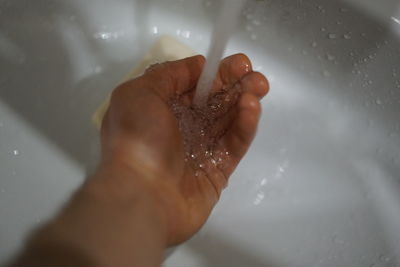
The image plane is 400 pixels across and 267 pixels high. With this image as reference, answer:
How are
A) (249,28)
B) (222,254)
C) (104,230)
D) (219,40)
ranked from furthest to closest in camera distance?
(249,28) < (222,254) < (219,40) < (104,230)

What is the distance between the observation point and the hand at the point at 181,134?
549mm

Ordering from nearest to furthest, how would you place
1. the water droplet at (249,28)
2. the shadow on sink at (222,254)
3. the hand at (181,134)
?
the hand at (181,134) → the shadow on sink at (222,254) → the water droplet at (249,28)

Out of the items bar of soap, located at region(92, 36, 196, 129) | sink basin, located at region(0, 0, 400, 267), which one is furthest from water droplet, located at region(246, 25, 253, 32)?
bar of soap, located at region(92, 36, 196, 129)

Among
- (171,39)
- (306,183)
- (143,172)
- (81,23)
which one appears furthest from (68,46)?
(306,183)

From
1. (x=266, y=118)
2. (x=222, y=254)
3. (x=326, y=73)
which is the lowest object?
(x=222, y=254)

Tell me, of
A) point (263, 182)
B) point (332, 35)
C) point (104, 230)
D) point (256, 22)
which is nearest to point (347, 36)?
point (332, 35)

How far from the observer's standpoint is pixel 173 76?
2.04ft

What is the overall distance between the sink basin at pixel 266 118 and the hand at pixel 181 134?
0.49 ft

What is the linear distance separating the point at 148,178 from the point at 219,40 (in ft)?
0.63

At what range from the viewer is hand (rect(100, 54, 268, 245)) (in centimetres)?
55

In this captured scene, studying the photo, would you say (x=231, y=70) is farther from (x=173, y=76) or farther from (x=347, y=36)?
(x=347, y=36)

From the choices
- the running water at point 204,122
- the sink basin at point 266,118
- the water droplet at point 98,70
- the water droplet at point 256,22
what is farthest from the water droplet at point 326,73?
the water droplet at point 98,70

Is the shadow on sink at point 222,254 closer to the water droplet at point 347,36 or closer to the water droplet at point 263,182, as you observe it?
the water droplet at point 263,182

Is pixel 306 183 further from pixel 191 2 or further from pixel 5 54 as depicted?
pixel 5 54
